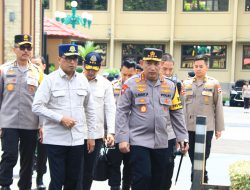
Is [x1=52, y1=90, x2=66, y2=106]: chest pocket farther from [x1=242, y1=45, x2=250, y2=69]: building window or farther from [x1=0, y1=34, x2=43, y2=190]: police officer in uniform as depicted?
[x1=242, y1=45, x2=250, y2=69]: building window

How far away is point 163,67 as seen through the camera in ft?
22.8

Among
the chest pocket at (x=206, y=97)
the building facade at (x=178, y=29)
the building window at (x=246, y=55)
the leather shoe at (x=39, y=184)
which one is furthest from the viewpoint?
the building window at (x=246, y=55)

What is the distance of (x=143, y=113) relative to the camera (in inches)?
220

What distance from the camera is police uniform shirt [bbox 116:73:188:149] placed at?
18.3 ft

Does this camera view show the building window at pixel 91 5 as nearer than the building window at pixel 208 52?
No

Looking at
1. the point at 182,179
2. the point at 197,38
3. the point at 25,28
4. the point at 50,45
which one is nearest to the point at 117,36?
the point at 197,38

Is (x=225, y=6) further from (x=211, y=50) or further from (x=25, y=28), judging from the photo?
(x=25, y=28)

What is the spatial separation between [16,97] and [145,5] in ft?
122

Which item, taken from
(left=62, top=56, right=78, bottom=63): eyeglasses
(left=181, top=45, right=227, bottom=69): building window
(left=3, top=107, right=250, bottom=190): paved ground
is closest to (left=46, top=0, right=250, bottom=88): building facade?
(left=181, top=45, right=227, bottom=69): building window

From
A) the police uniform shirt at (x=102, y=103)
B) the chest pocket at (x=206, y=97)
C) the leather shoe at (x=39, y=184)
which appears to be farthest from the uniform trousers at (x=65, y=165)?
the chest pocket at (x=206, y=97)

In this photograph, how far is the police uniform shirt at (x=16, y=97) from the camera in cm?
646

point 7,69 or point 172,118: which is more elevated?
point 7,69

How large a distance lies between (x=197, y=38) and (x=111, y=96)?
3623 cm

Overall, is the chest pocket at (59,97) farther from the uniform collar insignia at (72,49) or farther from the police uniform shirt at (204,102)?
the police uniform shirt at (204,102)
